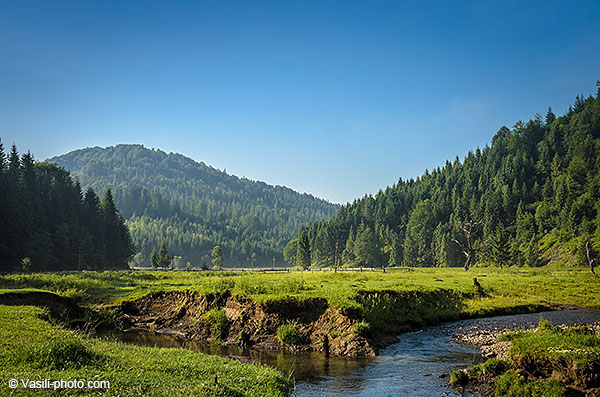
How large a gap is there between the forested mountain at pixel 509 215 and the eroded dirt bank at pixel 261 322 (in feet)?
246

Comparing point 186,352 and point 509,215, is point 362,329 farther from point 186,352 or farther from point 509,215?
point 509,215

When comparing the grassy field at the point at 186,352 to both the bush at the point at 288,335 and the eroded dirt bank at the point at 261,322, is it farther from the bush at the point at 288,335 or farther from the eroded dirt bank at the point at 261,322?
the bush at the point at 288,335

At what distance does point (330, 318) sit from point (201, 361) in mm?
11536

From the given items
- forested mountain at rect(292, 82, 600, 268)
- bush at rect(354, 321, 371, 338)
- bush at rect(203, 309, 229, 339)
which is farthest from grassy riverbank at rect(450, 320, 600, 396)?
forested mountain at rect(292, 82, 600, 268)

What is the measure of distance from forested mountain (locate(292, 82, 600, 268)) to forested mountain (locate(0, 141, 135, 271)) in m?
64.7

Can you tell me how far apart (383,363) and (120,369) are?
1440 centimetres

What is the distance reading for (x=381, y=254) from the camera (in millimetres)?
165500

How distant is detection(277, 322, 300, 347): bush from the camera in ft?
87.9

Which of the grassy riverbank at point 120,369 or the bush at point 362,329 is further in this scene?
the bush at point 362,329

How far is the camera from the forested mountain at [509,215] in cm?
11344

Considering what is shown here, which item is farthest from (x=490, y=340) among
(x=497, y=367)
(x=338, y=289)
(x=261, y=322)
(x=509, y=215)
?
(x=509, y=215)

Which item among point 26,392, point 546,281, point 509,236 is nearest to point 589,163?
point 509,236

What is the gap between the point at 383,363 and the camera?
22.8 m

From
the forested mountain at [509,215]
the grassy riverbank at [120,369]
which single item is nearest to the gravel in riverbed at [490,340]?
the grassy riverbank at [120,369]
